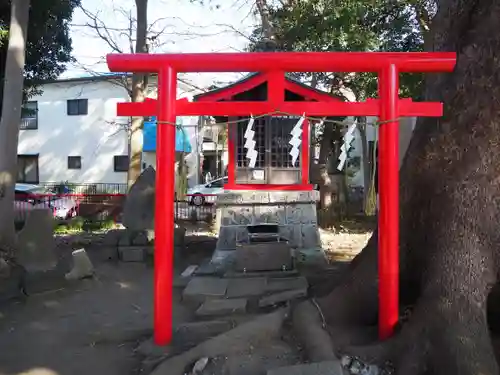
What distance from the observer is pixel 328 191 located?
18.5m

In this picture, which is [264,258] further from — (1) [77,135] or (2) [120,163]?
(1) [77,135]

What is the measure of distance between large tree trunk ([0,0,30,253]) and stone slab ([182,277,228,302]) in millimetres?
5038

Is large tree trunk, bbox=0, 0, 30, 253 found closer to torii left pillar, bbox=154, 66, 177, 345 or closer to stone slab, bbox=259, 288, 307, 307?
stone slab, bbox=259, 288, 307, 307

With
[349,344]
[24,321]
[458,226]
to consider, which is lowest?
[24,321]

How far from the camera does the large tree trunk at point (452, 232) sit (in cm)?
401

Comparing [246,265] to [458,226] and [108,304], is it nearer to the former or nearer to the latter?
[108,304]

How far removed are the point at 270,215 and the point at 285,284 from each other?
134 inches

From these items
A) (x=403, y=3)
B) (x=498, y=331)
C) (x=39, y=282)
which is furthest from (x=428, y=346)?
(x=403, y=3)

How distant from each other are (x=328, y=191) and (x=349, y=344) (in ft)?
46.0

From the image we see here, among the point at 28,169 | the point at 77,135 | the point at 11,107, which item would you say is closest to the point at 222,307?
the point at 11,107

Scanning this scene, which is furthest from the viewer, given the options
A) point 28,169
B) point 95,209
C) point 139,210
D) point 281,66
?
point 28,169

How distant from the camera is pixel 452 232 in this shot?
4359 millimetres

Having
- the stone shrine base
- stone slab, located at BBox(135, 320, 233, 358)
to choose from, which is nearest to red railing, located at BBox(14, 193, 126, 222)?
the stone shrine base

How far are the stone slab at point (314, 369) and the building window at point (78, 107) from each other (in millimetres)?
25919
